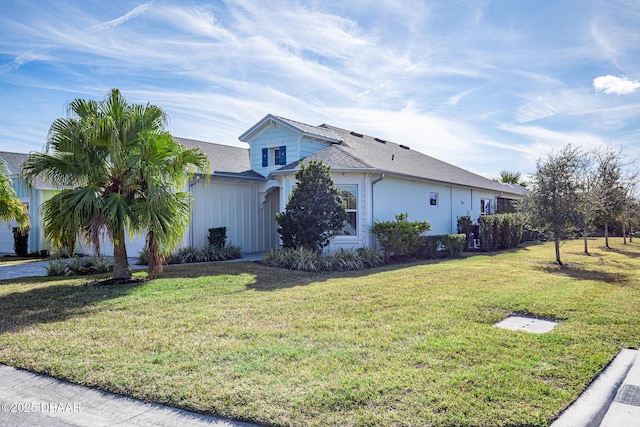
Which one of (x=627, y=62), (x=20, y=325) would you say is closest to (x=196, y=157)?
(x=20, y=325)

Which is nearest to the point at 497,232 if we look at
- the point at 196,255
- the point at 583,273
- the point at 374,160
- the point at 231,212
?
the point at 374,160

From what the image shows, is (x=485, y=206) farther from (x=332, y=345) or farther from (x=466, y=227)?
(x=332, y=345)

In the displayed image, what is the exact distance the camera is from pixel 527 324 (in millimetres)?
5805

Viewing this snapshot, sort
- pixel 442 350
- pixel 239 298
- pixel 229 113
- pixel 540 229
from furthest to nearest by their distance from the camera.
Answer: pixel 229 113 < pixel 540 229 < pixel 239 298 < pixel 442 350

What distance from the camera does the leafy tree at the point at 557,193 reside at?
12188mm

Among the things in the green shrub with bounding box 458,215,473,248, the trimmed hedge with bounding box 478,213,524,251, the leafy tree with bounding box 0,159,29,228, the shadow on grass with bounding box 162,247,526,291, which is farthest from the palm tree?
the trimmed hedge with bounding box 478,213,524,251

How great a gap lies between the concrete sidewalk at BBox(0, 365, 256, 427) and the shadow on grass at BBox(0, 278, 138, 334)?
2.43m

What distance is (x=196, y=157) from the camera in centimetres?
994

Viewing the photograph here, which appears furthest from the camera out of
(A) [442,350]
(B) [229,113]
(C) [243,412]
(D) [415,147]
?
(D) [415,147]

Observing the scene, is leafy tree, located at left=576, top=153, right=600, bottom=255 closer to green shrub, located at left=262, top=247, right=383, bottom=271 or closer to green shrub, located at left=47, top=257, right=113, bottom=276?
green shrub, located at left=262, top=247, right=383, bottom=271

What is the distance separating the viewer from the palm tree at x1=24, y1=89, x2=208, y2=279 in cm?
861

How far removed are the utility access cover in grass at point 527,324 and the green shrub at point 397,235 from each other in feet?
23.4

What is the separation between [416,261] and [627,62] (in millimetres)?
8401

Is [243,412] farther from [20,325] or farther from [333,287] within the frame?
[333,287]
